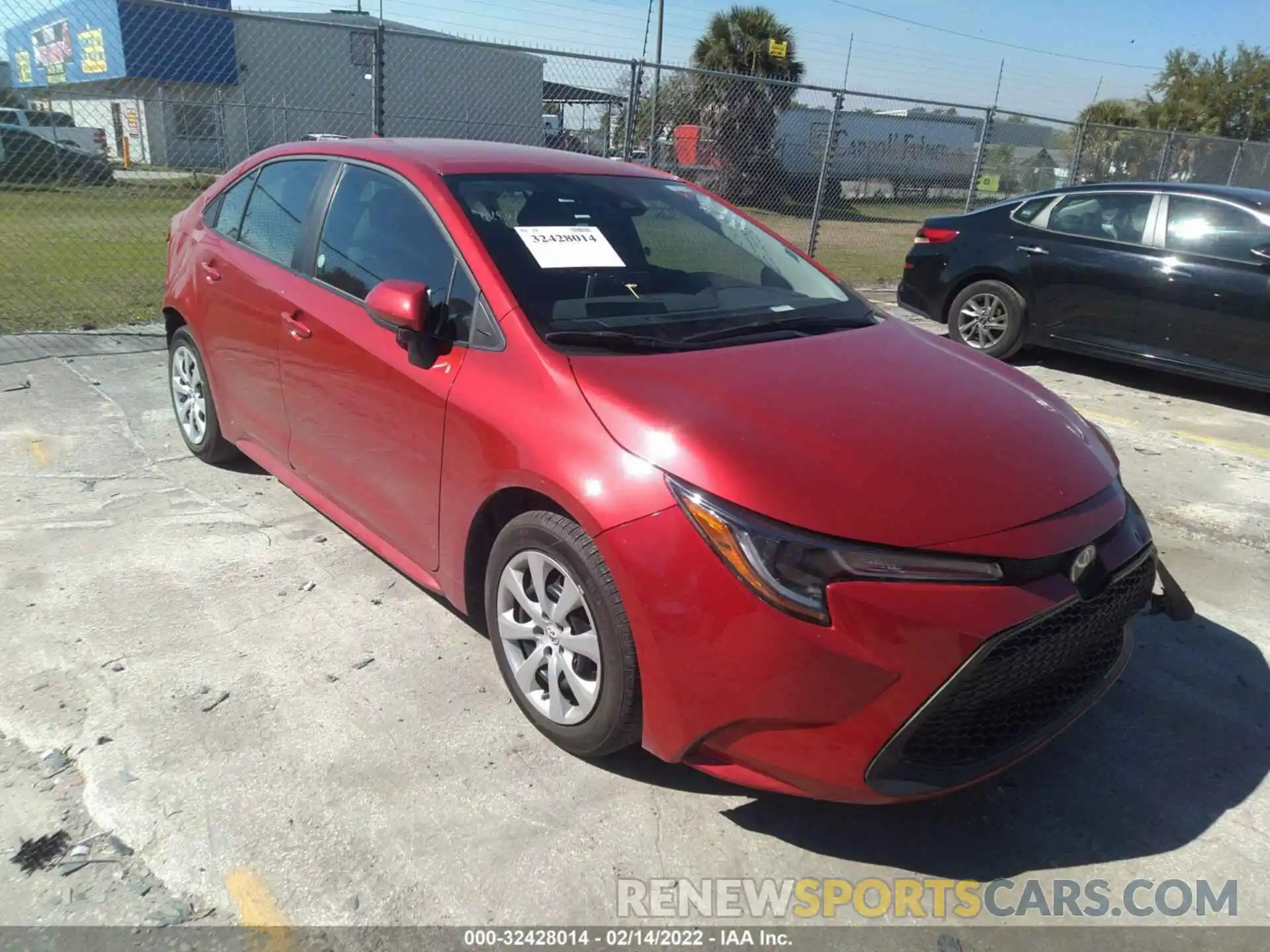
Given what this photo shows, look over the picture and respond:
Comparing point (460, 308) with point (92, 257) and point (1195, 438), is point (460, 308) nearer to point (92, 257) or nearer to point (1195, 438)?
point (1195, 438)

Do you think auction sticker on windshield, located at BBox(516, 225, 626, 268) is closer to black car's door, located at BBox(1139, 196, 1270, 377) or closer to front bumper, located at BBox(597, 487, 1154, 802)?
front bumper, located at BBox(597, 487, 1154, 802)

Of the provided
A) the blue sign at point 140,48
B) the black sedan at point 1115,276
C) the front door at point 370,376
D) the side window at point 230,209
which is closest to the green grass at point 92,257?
the side window at point 230,209

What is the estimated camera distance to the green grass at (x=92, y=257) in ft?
25.7

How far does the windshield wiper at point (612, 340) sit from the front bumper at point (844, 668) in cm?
68

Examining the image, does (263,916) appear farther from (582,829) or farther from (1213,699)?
(1213,699)

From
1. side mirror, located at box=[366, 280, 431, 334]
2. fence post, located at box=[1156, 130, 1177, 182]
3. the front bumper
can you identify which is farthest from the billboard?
the front bumper

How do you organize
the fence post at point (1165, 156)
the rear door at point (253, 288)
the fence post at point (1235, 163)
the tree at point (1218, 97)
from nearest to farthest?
the rear door at point (253, 288), the fence post at point (1165, 156), the fence post at point (1235, 163), the tree at point (1218, 97)

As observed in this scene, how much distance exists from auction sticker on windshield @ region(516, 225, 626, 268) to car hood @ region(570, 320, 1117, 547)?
56 centimetres

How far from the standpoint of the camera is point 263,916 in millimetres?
2148

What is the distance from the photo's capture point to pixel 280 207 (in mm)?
3934

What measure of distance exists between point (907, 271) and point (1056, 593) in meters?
6.61

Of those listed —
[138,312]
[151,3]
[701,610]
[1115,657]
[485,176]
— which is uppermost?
[151,3]

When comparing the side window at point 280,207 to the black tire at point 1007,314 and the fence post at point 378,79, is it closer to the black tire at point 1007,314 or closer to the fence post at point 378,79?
the fence post at point 378,79

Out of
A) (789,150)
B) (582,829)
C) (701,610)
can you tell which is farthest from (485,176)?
(789,150)
